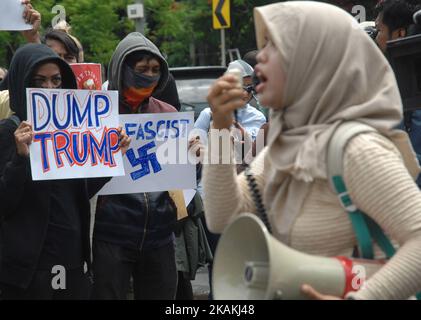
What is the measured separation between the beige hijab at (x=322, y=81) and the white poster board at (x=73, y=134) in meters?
2.19

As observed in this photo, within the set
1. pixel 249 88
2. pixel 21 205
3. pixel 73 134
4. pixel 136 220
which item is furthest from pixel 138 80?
pixel 249 88

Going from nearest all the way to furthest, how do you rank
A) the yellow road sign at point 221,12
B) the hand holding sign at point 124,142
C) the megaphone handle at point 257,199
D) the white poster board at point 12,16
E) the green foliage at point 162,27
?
→ the megaphone handle at point 257,199 → the hand holding sign at point 124,142 → the white poster board at point 12,16 → the green foliage at point 162,27 → the yellow road sign at point 221,12

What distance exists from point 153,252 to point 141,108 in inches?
34.2

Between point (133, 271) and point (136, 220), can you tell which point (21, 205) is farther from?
point (133, 271)

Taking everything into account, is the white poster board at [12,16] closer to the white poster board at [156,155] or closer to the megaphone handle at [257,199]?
the white poster board at [156,155]

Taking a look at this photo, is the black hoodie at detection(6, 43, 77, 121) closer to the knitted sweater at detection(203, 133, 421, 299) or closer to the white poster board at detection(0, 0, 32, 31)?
the white poster board at detection(0, 0, 32, 31)

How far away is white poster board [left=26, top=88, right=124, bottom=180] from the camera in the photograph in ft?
16.3

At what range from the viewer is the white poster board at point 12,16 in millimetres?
6363

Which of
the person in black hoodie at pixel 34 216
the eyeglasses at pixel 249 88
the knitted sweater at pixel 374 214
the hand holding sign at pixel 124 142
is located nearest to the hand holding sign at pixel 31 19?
the person in black hoodie at pixel 34 216

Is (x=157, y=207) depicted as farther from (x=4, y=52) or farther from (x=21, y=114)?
(x=4, y=52)

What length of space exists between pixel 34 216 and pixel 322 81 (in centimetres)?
238

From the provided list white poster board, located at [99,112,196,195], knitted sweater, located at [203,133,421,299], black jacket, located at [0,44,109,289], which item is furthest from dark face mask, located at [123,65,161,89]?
knitted sweater, located at [203,133,421,299]

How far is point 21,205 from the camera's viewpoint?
495 cm

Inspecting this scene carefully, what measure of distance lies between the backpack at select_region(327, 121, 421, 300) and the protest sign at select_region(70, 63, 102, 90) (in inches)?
122
